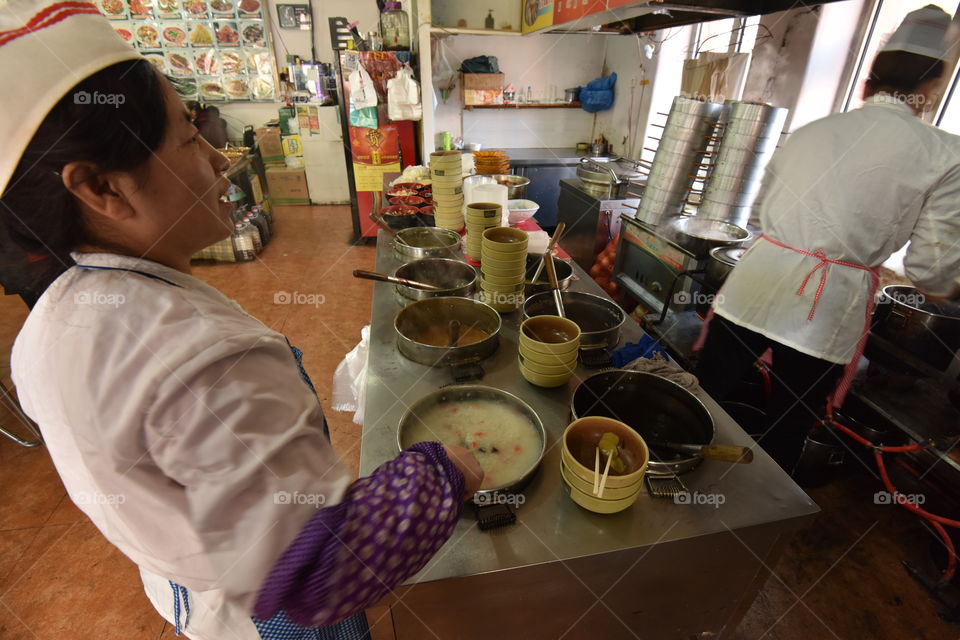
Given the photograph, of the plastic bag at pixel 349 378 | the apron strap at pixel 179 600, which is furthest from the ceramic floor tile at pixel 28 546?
the apron strap at pixel 179 600

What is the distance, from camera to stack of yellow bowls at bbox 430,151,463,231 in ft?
7.34

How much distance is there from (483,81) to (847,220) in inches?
169

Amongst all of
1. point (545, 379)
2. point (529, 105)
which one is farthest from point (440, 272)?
point (529, 105)

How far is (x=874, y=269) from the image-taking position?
1.83 meters

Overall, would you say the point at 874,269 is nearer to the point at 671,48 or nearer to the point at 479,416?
the point at 479,416

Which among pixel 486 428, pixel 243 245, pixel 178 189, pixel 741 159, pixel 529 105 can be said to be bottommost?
pixel 243 245

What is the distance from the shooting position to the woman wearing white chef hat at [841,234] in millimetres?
1576

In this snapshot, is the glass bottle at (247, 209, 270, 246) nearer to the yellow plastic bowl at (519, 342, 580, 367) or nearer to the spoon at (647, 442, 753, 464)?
the yellow plastic bowl at (519, 342, 580, 367)

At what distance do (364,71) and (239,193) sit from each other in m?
1.98

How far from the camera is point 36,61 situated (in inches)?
21.3

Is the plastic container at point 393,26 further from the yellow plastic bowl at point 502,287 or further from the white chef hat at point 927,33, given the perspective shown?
the white chef hat at point 927,33

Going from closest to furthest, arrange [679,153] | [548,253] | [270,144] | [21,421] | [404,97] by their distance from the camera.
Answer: [548,253], [679,153], [21,421], [404,97], [270,144]

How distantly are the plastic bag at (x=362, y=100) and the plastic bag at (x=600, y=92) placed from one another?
2436 mm

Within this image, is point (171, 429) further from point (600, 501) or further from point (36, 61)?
point (600, 501)
